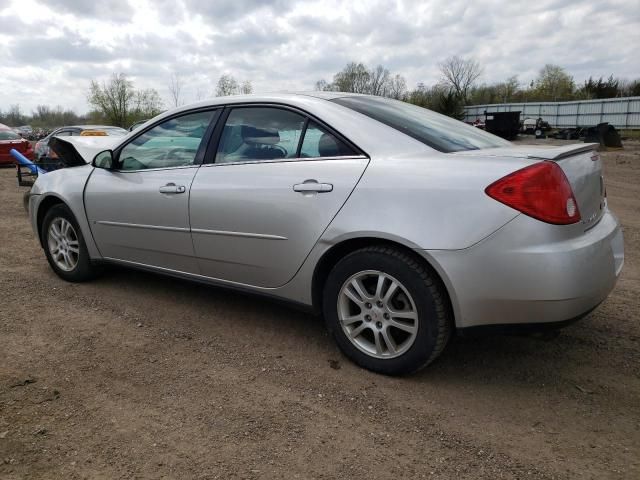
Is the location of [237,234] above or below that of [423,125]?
below

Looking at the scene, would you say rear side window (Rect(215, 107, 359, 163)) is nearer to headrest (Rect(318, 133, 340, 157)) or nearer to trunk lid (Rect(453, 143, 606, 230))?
headrest (Rect(318, 133, 340, 157))

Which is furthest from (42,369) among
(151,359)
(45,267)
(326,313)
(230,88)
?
(230,88)

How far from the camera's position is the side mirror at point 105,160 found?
3983 mm

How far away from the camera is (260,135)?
3252 mm

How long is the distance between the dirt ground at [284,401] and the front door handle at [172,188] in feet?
3.06

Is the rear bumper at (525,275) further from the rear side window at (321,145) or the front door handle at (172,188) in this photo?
the front door handle at (172,188)

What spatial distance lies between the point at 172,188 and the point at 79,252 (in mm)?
1442

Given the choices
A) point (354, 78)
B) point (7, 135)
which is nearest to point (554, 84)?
point (354, 78)

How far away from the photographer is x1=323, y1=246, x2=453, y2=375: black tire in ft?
8.24

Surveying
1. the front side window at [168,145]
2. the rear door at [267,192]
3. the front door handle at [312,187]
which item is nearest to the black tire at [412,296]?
the rear door at [267,192]

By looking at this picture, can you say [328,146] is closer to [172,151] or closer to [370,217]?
[370,217]

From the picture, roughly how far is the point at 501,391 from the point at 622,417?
1.80ft

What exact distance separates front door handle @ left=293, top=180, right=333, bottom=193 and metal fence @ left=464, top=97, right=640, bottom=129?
4311 cm

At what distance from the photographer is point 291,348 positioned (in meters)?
3.22
